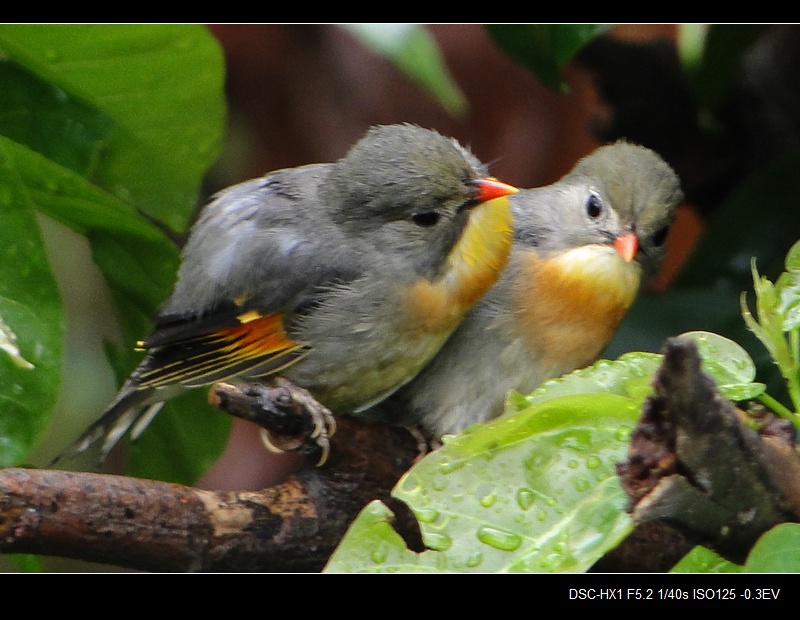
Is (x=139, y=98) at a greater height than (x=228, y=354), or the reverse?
(x=139, y=98)

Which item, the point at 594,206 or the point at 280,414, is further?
the point at 594,206

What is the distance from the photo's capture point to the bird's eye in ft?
6.39

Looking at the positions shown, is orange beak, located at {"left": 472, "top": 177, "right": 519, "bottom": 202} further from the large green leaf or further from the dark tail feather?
the dark tail feather

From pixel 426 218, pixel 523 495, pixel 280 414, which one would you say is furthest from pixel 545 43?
pixel 523 495

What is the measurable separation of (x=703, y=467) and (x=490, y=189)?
734mm

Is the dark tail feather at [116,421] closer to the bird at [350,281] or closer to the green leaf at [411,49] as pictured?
the bird at [350,281]

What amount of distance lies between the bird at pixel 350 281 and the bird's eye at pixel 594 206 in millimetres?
202

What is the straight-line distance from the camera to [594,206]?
1.95 m

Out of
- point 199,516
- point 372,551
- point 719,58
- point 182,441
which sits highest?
point 719,58

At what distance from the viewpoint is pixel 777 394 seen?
1.94 meters

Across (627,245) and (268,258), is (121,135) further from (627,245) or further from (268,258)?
(627,245)

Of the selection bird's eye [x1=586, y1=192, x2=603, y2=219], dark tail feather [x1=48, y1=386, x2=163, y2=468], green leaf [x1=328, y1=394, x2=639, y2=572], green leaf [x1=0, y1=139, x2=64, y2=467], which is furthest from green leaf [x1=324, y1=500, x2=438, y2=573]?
bird's eye [x1=586, y1=192, x2=603, y2=219]

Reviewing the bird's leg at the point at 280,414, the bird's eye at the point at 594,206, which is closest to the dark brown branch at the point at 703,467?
the bird's leg at the point at 280,414
